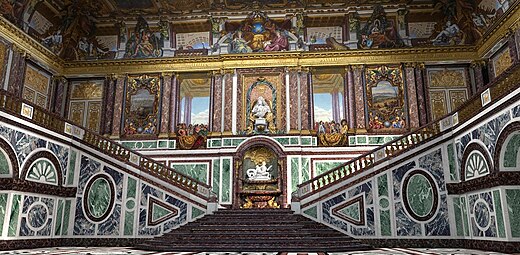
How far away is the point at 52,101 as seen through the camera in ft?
59.8

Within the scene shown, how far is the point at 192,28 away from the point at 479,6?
39.6ft

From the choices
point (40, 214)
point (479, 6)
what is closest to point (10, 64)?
point (40, 214)

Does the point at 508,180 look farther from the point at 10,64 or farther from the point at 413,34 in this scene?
the point at 10,64

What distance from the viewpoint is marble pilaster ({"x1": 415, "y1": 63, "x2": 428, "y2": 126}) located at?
16.9 metres

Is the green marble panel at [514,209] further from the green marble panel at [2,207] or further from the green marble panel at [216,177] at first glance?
the green marble panel at [2,207]

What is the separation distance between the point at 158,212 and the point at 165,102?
6.59m

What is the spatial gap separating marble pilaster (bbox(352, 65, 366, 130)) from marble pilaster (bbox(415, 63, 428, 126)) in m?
2.22

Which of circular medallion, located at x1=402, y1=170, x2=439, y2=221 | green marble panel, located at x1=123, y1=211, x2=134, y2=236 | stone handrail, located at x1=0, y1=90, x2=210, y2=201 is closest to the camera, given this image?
circular medallion, located at x1=402, y1=170, x2=439, y2=221

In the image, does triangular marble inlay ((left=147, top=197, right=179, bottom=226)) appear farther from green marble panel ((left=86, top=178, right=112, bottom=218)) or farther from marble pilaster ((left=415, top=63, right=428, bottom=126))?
marble pilaster ((left=415, top=63, right=428, bottom=126))

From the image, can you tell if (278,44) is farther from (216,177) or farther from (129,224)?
(129,224)

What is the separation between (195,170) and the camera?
55.3 ft

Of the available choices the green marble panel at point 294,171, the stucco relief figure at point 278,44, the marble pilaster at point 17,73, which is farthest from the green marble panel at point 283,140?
the marble pilaster at point 17,73

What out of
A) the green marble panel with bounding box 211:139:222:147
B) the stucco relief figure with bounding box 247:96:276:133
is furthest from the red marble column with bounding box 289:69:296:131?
the green marble panel with bounding box 211:139:222:147

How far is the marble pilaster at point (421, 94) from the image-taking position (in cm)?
1689
